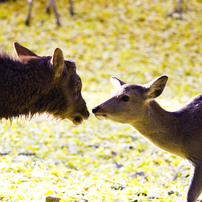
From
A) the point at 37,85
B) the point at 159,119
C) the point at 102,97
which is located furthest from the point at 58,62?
the point at 102,97

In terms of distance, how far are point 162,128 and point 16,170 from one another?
2.42m

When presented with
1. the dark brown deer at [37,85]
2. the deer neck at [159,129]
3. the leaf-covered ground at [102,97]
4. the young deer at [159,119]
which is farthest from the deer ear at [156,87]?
the leaf-covered ground at [102,97]

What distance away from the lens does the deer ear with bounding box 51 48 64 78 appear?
403 centimetres

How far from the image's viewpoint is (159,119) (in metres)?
4.34

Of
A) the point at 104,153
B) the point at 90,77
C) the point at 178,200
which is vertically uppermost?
the point at 90,77

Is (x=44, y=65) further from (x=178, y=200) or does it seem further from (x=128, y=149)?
(x=128, y=149)

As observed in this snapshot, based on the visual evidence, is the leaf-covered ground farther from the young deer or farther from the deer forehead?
the deer forehead

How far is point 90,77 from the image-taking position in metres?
10.5

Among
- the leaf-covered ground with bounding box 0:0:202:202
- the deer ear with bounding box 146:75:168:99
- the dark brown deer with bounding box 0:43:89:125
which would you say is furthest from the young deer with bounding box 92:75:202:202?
the leaf-covered ground with bounding box 0:0:202:202

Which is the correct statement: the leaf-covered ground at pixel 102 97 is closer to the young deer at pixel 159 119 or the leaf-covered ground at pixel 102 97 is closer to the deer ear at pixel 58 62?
the deer ear at pixel 58 62

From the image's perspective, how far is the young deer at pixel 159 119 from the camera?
4.08 metres

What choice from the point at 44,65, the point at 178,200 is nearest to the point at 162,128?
the point at 178,200

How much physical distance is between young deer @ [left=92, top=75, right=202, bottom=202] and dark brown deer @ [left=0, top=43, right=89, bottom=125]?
1.71ft

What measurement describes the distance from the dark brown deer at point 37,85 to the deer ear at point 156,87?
0.86 metres
